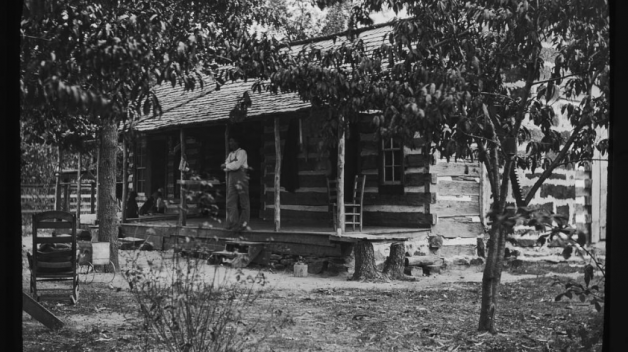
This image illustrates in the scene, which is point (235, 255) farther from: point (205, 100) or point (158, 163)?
point (205, 100)

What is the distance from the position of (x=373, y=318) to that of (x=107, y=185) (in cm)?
211

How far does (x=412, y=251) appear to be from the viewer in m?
7.25

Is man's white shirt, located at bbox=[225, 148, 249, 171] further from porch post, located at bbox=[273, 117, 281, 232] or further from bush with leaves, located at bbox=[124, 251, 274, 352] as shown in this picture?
porch post, located at bbox=[273, 117, 281, 232]

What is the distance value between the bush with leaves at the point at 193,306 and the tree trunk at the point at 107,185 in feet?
0.81

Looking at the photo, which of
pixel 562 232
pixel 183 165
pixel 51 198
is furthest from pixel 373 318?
pixel 51 198

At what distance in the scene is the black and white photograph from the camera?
316cm

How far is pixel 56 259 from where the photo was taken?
3746 mm

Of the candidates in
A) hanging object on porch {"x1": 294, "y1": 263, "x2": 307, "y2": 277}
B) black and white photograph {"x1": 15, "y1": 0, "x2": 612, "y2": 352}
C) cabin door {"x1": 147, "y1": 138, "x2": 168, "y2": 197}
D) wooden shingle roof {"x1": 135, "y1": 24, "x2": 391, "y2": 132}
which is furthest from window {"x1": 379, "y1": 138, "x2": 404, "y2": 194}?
cabin door {"x1": 147, "y1": 138, "x2": 168, "y2": 197}

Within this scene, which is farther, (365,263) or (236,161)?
(365,263)

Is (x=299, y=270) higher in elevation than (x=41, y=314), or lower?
lower

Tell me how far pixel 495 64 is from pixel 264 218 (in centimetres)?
368

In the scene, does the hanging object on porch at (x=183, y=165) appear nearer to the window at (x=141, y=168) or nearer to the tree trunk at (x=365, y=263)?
the window at (x=141, y=168)

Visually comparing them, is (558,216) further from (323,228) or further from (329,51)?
(323,228)

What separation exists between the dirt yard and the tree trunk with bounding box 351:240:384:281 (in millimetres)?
1112
